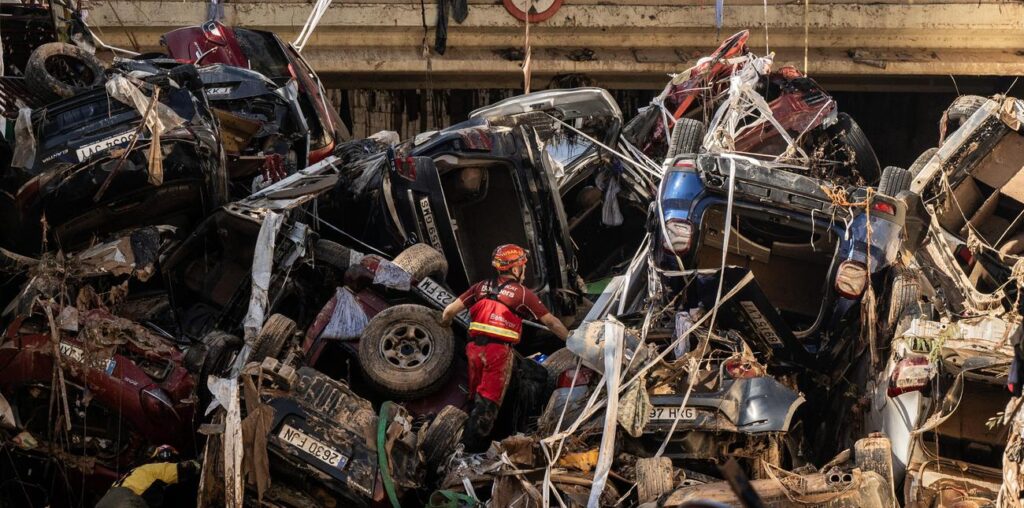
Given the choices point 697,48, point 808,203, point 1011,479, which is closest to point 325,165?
point 808,203

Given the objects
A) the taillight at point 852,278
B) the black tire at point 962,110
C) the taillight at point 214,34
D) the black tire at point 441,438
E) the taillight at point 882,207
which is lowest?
the black tire at point 441,438

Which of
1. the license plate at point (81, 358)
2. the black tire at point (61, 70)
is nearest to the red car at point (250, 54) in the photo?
the black tire at point (61, 70)

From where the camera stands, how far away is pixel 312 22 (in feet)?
55.3

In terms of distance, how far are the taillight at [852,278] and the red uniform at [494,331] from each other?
179 centimetres

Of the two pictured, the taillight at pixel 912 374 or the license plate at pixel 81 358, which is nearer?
the taillight at pixel 912 374

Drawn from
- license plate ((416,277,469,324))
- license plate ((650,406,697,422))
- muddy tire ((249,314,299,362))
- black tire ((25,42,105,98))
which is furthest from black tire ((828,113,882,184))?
black tire ((25,42,105,98))

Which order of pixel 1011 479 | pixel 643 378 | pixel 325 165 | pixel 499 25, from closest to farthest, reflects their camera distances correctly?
pixel 1011 479
pixel 643 378
pixel 325 165
pixel 499 25

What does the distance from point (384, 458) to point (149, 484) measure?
1.34 m

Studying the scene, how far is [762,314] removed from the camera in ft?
30.1

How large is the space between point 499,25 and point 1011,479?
37.2ft

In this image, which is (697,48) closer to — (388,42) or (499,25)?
(499,25)

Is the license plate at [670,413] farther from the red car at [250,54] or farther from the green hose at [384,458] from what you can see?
the red car at [250,54]

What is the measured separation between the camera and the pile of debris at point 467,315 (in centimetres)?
805

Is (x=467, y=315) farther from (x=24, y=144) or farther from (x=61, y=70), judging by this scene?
Answer: (x=61, y=70)
